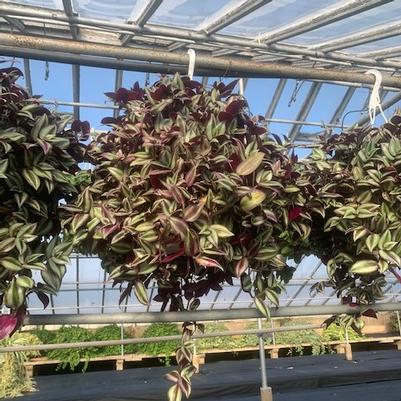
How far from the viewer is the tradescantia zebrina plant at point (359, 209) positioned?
1.40 metres

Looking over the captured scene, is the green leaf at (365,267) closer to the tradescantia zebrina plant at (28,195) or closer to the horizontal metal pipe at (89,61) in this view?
the tradescantia zebrina plant at (28,195)

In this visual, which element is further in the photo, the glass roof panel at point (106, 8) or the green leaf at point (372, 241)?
the glass roof panel at point (106, 8)

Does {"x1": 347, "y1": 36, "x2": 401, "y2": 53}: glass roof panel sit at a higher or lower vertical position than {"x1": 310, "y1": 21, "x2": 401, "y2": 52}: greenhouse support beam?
higher

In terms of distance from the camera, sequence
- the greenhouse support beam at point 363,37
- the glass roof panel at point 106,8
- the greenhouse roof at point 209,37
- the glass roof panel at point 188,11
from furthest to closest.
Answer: the greenhouse support beam at point 363,37 → the glass roof panel at point 106,8 → the glass roof panel at point 188,11 → the greenhouse roof at point 209,37

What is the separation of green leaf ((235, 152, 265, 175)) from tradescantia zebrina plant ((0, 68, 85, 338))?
0.43 m

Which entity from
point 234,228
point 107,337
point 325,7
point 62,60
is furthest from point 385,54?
point 107,337

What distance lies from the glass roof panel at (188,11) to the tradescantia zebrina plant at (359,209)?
164 cm

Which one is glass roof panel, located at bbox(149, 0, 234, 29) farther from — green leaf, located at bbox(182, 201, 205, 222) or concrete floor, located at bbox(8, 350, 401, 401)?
concrete floor, located at bbox(8, 350, 401, 401)

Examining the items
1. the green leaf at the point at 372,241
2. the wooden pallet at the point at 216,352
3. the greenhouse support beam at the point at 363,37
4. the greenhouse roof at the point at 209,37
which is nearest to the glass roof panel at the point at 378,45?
the greenhouse roof at the point at 209,37

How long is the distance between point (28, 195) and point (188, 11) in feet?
7.46

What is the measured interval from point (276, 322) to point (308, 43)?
709 centimetres

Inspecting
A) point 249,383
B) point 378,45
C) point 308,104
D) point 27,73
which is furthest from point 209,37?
point 249,383

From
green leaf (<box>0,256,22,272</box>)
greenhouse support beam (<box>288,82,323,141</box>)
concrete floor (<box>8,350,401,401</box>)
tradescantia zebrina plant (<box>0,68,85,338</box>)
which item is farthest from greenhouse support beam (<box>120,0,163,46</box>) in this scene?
concrete floor (<box>8,350,401,401</box>)

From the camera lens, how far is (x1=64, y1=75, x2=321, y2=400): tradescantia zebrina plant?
1.16 meters
